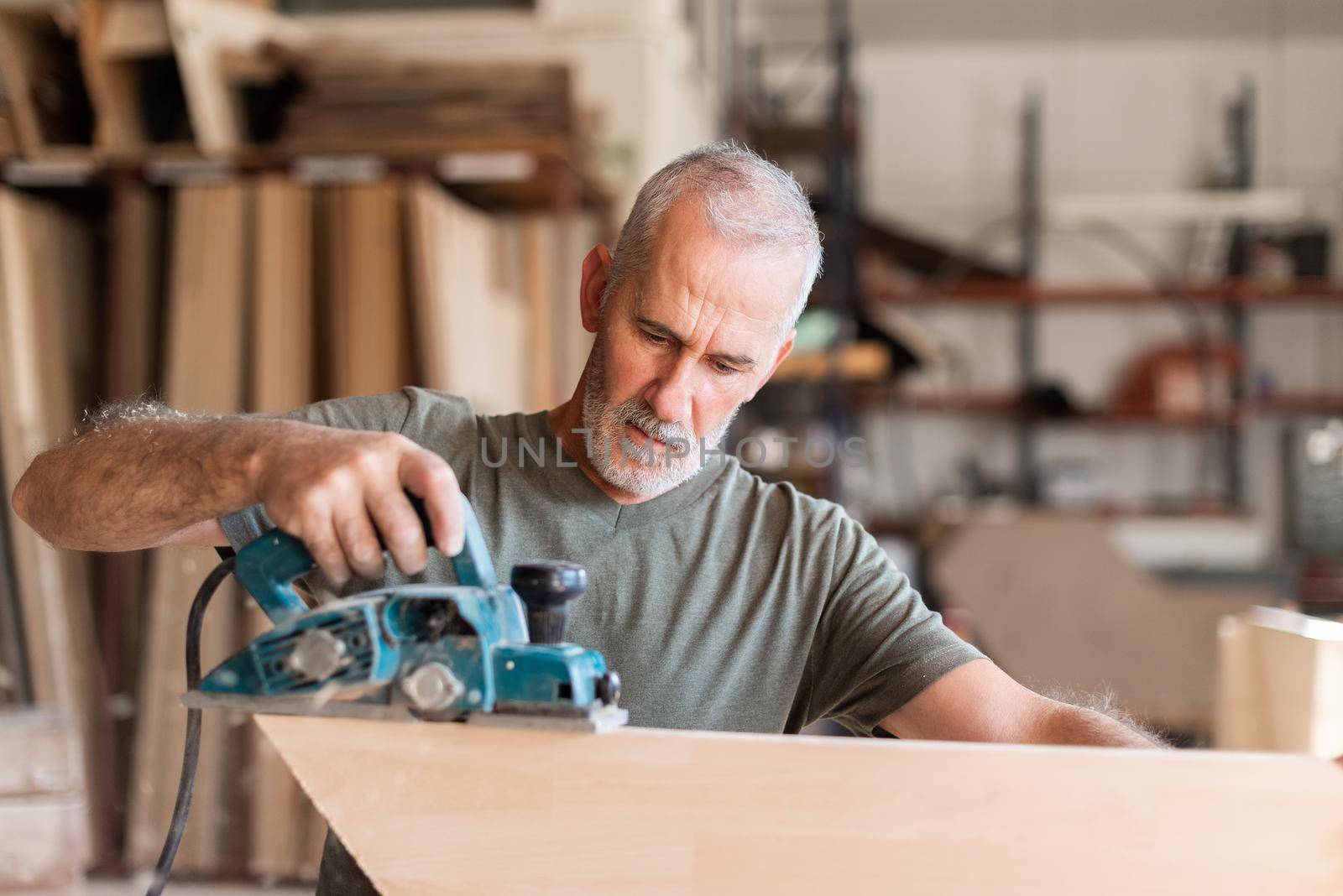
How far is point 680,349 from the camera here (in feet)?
4.27

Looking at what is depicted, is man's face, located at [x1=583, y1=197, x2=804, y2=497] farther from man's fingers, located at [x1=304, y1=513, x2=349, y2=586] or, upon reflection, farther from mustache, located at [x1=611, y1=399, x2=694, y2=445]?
man's fingers, located at [x1=304, y1=513, x2=349, y2=586]

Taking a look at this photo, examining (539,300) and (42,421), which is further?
(539,300)

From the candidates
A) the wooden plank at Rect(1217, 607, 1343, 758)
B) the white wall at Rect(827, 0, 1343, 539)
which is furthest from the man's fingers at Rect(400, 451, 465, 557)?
the white wall at Rect(827, 0, 1343, 539)

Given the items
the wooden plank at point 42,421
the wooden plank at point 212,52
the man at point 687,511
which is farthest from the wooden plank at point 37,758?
the man at point 687,511

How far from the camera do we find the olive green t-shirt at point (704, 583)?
1329 mm

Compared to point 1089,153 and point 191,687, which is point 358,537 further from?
point 1089,153

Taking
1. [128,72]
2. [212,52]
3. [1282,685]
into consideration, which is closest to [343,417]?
[1282,685]

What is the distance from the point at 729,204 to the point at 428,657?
23.2 inches

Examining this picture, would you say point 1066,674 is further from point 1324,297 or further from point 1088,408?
point 1324,297

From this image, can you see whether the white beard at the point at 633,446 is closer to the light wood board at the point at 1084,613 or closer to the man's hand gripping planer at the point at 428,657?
the man's hand gripping planer at the point at 428,657

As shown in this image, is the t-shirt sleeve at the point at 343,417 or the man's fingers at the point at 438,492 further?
the t-shirt sleeve at the point at 343,417

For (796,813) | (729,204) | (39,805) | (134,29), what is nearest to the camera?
(796,813)

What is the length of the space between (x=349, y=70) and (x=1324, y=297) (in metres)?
5.86

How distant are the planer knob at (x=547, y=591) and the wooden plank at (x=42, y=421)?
239 centimetres
